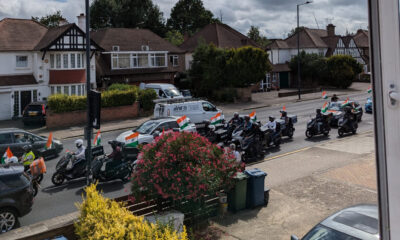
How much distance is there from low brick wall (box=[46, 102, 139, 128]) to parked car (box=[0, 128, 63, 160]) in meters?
9.04

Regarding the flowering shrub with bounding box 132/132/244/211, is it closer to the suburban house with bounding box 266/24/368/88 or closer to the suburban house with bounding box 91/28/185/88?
the suburban house with bounding box 91/28/185/88

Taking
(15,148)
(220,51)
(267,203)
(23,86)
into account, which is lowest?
(267,203)

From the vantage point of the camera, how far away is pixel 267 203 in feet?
30.8

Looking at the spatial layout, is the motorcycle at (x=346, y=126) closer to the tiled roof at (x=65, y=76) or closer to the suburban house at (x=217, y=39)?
the tiled roof at (x=65, y=76)

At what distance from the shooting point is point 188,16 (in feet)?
226

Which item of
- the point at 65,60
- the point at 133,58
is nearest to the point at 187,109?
the point at 65,60

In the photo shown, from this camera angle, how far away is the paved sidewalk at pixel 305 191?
8.00m

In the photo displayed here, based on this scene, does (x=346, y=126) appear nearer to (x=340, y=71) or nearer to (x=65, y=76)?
(x=65, y=76)

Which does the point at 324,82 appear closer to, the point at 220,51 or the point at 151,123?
the point at 220,51

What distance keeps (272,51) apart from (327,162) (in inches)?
1562

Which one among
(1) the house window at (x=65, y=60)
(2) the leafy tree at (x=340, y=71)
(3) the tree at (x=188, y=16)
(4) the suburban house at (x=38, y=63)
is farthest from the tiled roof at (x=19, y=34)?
(3) the tree at (x=188, y=16)

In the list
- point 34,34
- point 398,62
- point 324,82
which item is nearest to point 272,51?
point 324,82

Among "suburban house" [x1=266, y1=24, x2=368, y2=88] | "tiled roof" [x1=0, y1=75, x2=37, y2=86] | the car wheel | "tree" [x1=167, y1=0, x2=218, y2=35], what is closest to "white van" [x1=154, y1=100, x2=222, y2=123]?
the car wheel

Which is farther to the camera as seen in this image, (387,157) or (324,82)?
(324,82)
